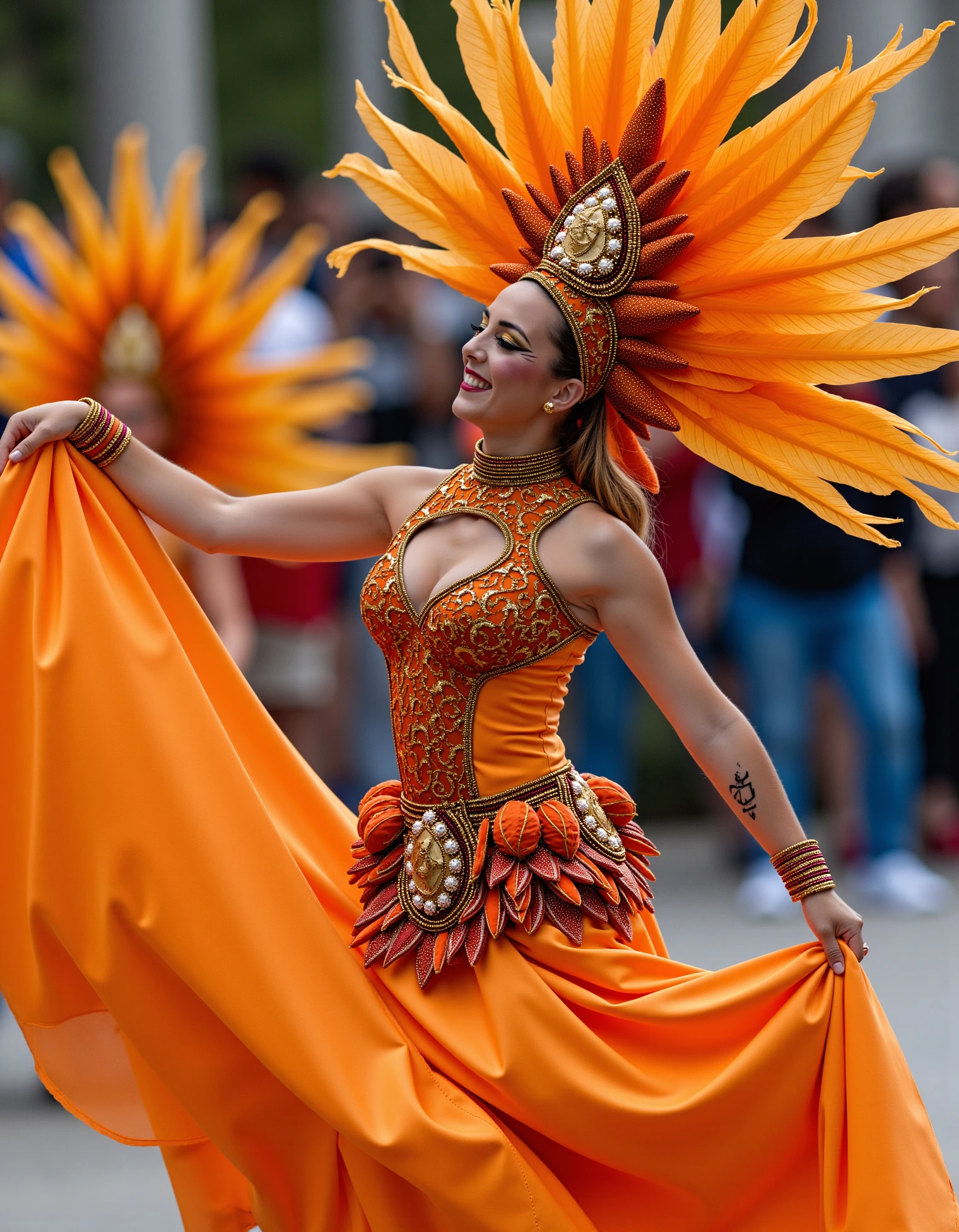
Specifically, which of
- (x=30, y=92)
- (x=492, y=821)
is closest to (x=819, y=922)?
(x=492, y=821)

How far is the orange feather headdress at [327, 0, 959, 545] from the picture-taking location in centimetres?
274

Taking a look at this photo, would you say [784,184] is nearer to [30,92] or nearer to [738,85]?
[738,85]

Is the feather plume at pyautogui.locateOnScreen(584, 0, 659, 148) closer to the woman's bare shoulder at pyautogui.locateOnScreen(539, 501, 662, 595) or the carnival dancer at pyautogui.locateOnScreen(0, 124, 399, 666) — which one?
the woman's bare shoulder at pyautogui.locateOnScreen(539, 501, 662, 595)

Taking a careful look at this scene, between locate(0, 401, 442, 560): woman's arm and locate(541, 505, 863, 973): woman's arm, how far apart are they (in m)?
0.38

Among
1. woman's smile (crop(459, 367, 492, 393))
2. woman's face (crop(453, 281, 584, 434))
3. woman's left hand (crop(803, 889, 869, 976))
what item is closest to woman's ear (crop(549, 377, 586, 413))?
woman's face (crop(453, 281, 584, 434))

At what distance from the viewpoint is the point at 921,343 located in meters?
2.76

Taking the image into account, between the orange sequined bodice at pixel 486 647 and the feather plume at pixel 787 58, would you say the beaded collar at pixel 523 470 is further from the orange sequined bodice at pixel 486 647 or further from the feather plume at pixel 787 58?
the feather plume at pixel 787 58

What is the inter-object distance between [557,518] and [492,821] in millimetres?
524

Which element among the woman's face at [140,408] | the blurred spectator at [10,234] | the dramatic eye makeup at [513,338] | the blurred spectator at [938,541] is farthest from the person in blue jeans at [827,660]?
the dramatic eye makeup at [513,338]

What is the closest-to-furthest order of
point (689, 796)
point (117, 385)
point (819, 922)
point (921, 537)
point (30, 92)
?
point (819, 922)
point (117, 385)
point (921, 537)
point (689, 796)
point (30, 92)

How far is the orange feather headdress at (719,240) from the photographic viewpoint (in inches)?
108

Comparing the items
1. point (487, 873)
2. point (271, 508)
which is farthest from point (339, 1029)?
point (271, 508)

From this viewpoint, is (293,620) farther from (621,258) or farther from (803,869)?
(803,869)

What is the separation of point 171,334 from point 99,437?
1.98 metres
